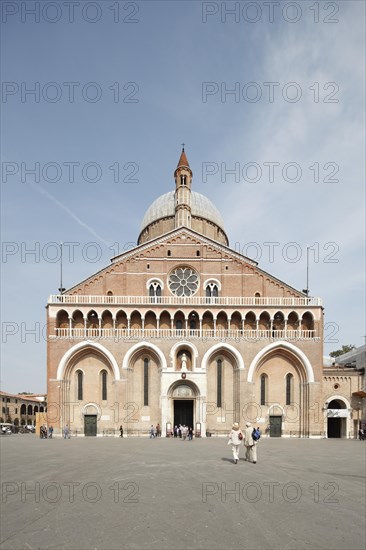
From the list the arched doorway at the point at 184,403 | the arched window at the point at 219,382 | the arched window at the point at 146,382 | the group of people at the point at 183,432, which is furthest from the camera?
the arched window at the point at 219,382

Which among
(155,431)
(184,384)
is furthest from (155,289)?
(155,431)

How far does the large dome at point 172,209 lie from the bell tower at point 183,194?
5.01 metres

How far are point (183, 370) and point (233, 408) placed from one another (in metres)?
5.33

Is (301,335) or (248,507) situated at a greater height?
(301,335)

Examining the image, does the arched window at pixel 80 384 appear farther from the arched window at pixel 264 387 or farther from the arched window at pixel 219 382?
the arched window at pixel 264 387

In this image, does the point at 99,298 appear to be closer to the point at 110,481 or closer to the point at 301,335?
the point at 301,335

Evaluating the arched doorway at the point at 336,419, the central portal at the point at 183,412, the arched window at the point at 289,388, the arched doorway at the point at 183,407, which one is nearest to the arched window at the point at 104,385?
the arched doorway at the point at 183,407

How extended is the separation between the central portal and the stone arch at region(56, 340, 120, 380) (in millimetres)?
5760

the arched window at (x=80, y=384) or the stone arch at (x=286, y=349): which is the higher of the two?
the stone arch at (x=286, y=349)

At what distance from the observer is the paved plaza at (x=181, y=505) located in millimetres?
7340

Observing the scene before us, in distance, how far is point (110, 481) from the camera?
12.4 m

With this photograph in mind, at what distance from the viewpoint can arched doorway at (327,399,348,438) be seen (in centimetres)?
3544

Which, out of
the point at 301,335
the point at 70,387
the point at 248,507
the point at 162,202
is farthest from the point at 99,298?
the point at 248,507

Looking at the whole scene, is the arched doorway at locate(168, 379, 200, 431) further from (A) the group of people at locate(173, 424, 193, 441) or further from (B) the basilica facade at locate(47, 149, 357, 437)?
(A) the group of people at locate(173, 424, 193, 441)
